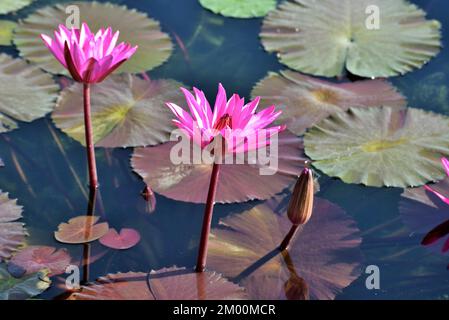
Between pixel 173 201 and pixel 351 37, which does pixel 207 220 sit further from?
pixel 351 37

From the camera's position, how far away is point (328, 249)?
3037mm

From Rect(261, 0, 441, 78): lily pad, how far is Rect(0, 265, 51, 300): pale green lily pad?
1.84m

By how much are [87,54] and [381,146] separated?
Answer: 139 cm

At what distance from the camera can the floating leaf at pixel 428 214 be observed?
314 centimetres

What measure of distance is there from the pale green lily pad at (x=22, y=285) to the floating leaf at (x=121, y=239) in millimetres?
291

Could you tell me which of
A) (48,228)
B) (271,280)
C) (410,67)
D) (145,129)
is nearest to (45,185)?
(48,228)

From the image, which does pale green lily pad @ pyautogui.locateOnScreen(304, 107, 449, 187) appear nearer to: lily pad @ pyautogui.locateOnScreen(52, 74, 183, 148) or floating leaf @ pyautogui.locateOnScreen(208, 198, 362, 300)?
floating leaf @ pyautogui.locateOnScreen(208, 198, 362, 300)

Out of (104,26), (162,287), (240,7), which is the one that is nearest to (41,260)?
(162,287)

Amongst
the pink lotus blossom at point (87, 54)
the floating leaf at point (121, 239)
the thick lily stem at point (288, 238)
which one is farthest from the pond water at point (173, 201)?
the pink lotus blossom at point (87, 54)

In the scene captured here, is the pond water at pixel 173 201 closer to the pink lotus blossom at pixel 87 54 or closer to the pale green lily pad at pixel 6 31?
the pale green lily pad at pixel 6 31

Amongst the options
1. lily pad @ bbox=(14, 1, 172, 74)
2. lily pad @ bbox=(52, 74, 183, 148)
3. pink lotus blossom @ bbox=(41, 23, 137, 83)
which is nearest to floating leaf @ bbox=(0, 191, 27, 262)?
lily pad @ bbox=(52, 74, 183, 148)

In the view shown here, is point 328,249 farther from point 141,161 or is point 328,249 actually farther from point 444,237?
point 141,161

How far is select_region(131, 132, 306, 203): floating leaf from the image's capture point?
3.29 meters
